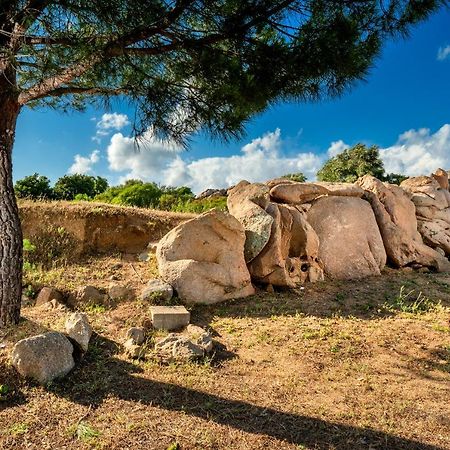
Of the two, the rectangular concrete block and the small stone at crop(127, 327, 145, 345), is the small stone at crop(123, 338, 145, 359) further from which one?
the rectangular concrete block

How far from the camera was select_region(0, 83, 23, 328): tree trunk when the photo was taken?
13.6ft

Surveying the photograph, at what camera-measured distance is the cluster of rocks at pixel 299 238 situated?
5699 millimetres

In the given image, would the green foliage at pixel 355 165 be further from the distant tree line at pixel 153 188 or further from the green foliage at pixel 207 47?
the green foliage at pixel 207 47

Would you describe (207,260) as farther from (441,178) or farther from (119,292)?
(441,178)

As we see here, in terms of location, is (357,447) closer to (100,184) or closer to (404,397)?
(404,397)

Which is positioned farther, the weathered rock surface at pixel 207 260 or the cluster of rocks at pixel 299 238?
the cluster of rocks at pixel 299 238

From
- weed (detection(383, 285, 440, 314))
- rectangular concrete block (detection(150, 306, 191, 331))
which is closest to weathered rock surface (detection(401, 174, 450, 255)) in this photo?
weed (detection(383, 285, 440, 314))

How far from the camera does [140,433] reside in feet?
9.02

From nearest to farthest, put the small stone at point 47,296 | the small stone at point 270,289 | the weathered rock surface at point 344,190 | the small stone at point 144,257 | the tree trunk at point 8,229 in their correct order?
the tree trunk at point 8,229 → the small stone at point 47,296 → the small stone at point 270,289 → the small stone at point 144,257 → the weathered rock surface at point 344,190

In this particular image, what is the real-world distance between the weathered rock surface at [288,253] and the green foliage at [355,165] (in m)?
14.1

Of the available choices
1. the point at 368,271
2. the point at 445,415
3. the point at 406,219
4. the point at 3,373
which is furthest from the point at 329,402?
the point at 406,219

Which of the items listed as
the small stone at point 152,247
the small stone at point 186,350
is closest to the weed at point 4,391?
the small stone at point 186,350

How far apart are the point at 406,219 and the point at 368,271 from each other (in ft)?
6.20

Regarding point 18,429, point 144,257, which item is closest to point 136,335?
point 18,429
